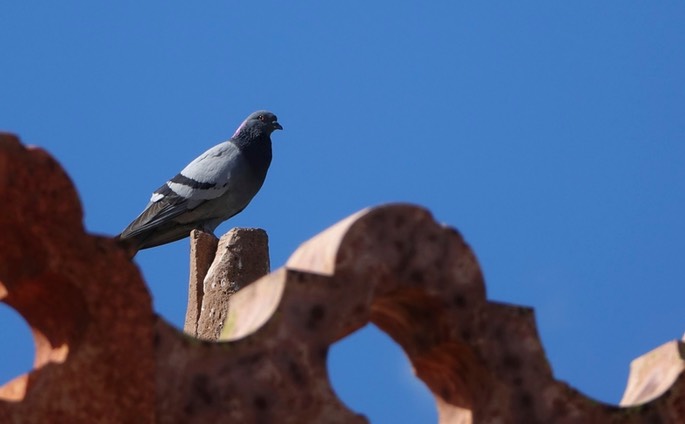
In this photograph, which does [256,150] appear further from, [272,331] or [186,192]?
[272,331]

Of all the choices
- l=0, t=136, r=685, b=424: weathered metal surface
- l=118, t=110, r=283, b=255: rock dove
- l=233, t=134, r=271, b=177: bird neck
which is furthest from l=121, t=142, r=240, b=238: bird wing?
l=0, t=136, r=685, b=424: weathered metal surface

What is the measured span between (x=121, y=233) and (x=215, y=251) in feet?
8.42

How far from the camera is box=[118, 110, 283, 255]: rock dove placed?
535 inches

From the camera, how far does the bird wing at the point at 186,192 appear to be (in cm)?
1355

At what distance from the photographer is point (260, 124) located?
588 inches

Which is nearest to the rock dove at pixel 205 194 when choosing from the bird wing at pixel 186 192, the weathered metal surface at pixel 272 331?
the bird wing at pixel 186 192

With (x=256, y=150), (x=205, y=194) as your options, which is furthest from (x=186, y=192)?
(x=256, y=150)

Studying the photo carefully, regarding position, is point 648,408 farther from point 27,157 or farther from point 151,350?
point 27,157

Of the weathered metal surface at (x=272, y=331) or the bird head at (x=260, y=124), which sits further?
the bird head at (x=260, y=124)

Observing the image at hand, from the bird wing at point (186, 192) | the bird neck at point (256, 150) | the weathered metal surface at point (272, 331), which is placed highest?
the bird neck at point (256, 150)

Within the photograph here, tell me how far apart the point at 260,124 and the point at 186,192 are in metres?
1.55

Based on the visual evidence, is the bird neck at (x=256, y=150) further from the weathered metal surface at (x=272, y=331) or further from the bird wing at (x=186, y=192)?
the weathered metal surface at (x=272, y=331)

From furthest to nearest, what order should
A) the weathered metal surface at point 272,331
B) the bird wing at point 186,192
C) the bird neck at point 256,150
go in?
1. the bird neck at point 256,150
2. the bird wing at point 186,192
3. the weathered metal surface at point 272,331

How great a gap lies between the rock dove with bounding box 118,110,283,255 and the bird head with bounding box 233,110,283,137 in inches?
6.6
